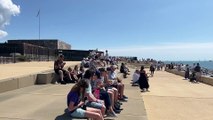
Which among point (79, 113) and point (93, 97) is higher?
point (93, 97)

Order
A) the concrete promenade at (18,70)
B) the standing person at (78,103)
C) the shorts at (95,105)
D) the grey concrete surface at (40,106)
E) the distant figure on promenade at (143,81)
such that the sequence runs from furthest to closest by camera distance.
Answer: the distant figure on promenade at (143,81), the concrete promenade at (18,70), the grey concrete surface at (40,106), the shorts at (95,105), the standing person at (78,103)

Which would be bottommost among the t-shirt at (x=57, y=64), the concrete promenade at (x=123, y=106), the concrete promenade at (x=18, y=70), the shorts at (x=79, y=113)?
the concrete promenade at (x=123, y=106)

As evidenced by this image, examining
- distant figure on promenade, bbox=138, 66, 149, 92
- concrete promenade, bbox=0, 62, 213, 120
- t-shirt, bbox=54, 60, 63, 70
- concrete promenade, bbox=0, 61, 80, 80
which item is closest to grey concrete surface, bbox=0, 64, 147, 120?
concrete promenade, bbox=0, 62, 213, 120

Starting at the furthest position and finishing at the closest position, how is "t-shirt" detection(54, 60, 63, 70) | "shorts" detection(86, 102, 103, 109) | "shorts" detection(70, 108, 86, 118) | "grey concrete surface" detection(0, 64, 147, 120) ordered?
"t-shirt" detection(54, 60, 63, 70), "grey concrete surface" detection(0, 64, 147, 120), "shorts" detection(86, 102, 103, 109), "shorts" detection(70, 108, 86, 118)

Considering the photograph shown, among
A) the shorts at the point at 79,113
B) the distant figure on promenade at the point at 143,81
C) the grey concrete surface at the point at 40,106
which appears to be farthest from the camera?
the distant figure on promenade at the point at 143,81

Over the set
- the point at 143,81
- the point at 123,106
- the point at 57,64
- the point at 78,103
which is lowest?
the point at 123,106

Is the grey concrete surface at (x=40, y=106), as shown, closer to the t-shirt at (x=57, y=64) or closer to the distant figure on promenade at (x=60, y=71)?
the distant figure on promenade at (x=60, y=71)

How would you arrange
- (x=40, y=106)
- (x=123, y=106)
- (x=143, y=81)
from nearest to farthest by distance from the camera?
(x=40, y=106), (x=123, y=106), (x=143, y=81)

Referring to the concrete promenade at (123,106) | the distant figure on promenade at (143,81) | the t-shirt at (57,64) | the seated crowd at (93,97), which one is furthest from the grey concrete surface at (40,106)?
the distant figure on promenade at (143,81)

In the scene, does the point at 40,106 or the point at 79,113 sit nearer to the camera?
the point at 79,113

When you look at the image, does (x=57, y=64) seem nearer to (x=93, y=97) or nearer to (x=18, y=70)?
(x=18, y=70)

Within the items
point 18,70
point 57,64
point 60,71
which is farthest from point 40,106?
point 18,70

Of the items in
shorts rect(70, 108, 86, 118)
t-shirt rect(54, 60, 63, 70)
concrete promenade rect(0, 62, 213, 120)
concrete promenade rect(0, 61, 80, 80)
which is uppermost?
t-shirt rect(54, 60, 63, 70)

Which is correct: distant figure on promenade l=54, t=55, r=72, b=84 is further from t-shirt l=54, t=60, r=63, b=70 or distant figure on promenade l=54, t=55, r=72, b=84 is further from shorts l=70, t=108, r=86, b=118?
shorts l=70, t=108, r=86, b=118
